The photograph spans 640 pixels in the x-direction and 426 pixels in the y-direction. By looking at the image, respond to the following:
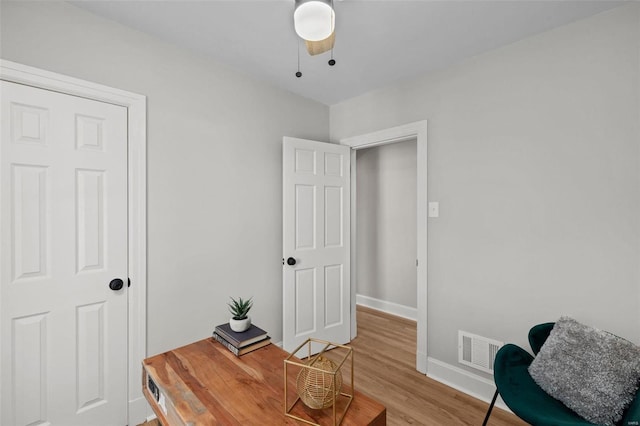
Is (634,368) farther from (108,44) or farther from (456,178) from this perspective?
(108,44)

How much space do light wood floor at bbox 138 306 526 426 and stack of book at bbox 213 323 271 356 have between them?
975mm

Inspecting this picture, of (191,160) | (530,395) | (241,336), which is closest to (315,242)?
(191,160)

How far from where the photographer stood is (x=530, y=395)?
1471mm

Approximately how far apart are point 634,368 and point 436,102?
204 centimetres

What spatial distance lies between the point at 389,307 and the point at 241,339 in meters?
2.95

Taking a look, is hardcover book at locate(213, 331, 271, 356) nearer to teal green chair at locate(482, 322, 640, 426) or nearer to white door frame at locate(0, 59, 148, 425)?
white door frame at locate(0, 59, 148, 425)

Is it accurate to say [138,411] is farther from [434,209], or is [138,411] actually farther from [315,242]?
[434,209]

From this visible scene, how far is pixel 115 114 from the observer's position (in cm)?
185

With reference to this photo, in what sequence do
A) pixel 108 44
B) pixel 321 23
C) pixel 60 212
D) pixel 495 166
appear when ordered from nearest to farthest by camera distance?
pixel 321 23 < pixel 60 212 < pixel 108 44 < pixel 495 166

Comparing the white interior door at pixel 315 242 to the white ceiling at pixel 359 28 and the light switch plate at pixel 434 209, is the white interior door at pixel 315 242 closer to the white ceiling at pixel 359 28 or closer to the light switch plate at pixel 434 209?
the white ceiling at pixel 359 28

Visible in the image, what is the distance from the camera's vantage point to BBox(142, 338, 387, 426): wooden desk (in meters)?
1.01

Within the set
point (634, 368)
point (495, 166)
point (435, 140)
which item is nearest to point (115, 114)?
point (435, 140)

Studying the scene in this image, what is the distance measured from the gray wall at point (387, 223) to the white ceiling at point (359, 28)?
1.60m

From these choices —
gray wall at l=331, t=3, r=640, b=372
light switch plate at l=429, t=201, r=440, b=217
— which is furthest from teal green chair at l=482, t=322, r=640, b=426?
light switch plate at l=429, t=201, r=440, b=217
